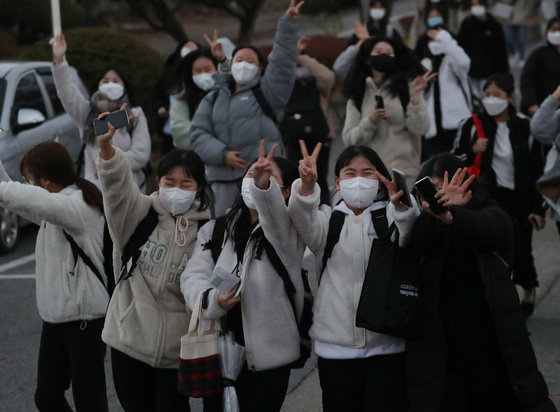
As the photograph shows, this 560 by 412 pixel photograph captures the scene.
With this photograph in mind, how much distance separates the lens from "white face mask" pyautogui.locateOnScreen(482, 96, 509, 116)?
7.00m

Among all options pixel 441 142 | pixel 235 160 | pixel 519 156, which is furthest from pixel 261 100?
pixel 441 142

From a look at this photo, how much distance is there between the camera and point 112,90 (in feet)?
27.3

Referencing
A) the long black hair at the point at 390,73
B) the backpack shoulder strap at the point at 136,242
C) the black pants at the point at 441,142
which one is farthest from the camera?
the black pants at the point at 441,142

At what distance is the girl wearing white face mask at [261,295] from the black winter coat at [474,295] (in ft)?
1.61

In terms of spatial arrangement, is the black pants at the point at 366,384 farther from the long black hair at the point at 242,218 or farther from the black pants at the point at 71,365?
the black pants at the point at 71,365

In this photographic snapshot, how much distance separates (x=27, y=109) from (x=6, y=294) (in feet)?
8.63

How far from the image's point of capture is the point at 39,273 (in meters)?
4.94

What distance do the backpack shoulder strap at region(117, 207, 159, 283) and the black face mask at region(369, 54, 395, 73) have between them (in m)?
3.46

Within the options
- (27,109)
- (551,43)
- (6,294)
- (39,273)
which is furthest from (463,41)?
(39,273)

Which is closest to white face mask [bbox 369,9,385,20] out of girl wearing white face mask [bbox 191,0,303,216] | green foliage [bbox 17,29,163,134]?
green foliage [bbox 17,29,163,134]

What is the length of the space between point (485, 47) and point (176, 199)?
8.80 m

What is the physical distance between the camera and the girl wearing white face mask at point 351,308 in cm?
415

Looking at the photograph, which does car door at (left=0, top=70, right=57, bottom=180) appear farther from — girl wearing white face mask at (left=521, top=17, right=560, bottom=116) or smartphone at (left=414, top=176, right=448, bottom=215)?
smartphone at (left=414, top=176, right=448, bottom=215)

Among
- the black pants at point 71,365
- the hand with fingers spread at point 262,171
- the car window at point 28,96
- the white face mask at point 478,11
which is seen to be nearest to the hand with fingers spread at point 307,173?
the hand with fingers spread at point 262,171
